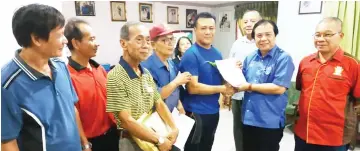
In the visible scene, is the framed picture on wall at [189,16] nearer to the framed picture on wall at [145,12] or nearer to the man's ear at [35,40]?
the framed picture on wall at [145,12]

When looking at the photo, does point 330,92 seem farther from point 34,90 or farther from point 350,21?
point 350,21

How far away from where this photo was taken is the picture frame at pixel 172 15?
5629mm

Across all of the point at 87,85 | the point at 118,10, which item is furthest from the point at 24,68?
the point at 118,10

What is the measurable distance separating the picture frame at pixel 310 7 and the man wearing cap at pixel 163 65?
110 inches

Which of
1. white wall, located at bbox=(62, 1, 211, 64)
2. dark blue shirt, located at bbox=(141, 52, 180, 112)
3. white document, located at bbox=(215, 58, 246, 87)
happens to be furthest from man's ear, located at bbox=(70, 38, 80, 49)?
white wall, located at bbox=(62, 1, 211, 64)

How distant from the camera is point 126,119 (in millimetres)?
1242

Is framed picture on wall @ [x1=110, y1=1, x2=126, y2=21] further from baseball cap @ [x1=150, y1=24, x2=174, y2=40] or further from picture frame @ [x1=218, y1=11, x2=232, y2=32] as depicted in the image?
baseball cap @ [x1=150, y1=24, x2=174, y2=40]

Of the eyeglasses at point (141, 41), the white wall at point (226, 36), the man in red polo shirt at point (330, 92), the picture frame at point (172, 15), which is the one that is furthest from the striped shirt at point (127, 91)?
the white wall at point (226, 36)

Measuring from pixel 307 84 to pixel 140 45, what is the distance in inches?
44.9

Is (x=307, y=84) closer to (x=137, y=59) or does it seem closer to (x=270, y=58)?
(x=270, y=58)

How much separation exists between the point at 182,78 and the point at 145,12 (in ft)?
12.7

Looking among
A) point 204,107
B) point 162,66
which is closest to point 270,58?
point 204,107

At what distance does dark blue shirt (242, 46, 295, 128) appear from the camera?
1.70 m

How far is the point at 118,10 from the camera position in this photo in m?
4.89
